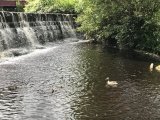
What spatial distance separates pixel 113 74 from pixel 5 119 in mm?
13383

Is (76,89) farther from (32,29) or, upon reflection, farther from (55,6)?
(55,6)

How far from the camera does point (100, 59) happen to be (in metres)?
38.2

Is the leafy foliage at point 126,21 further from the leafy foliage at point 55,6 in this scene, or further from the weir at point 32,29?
the leafy foliage at point 55,6

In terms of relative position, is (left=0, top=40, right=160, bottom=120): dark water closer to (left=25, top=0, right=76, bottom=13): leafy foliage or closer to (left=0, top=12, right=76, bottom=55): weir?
(left=0, top=12, right=76, bottom=55): weir

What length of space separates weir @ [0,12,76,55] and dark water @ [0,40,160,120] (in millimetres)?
7722

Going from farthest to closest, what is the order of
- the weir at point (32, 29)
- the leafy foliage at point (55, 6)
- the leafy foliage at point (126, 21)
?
1. the leafy foliage at point (55, 6)
2. the weir at point (32, 29)
3. the leafy foliage at point (126, 21)

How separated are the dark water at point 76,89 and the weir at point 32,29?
7722mm

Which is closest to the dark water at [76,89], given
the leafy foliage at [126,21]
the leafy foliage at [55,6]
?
the leafy foliage at [126,21]

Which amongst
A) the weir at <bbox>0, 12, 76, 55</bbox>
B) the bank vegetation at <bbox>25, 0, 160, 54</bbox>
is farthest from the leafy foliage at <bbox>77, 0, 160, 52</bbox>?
the weir at <bbox>0, 12, 76, 55</bbox>

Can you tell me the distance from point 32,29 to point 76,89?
90.1 feet

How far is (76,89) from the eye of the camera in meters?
25.6

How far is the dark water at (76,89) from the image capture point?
2073 centimetres

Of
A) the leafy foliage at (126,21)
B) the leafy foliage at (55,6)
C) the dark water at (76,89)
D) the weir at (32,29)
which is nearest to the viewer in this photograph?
the dark water at (76,89)

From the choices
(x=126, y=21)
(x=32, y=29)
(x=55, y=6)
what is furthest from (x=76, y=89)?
(x=55, y=6)
